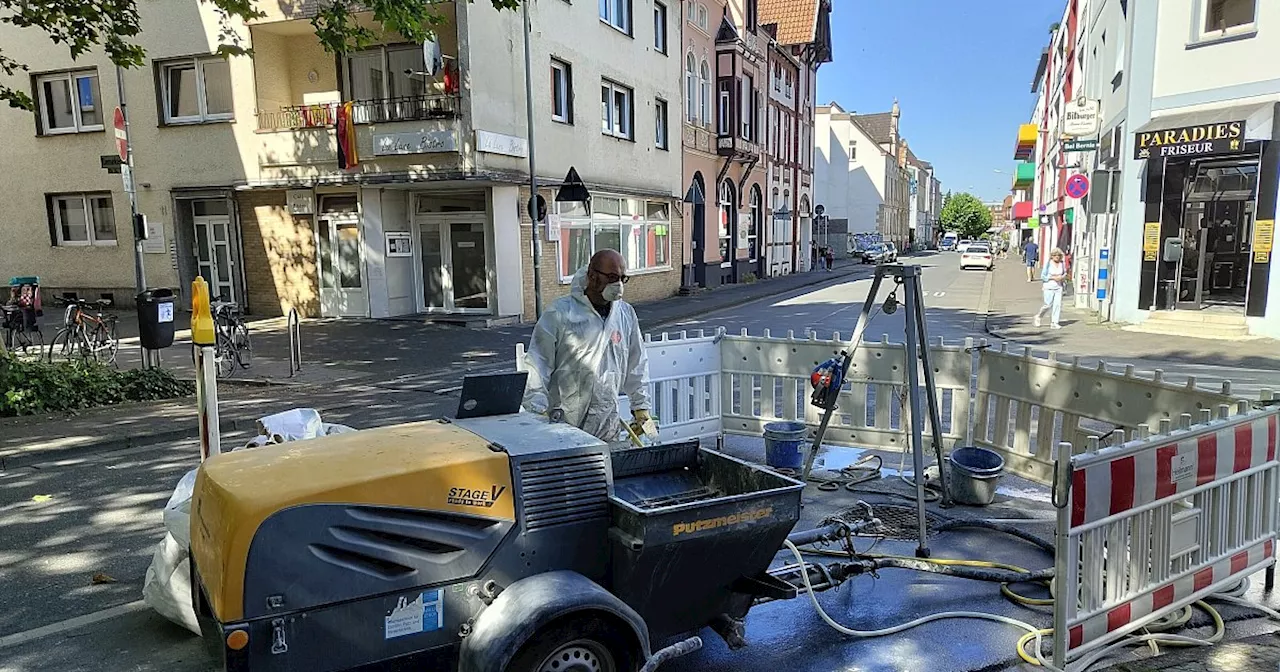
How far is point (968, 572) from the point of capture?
432 centimetres

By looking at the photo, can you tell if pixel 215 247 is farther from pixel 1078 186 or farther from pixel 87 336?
pixel 1078 186

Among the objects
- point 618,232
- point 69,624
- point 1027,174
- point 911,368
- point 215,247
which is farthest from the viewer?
point 1027,174

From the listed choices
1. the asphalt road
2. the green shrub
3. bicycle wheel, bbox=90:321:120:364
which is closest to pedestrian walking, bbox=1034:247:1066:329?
the asphalt road

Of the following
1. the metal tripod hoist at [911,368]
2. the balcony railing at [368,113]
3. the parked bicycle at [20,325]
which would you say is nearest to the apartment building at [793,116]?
the balcony railing at [368,113]

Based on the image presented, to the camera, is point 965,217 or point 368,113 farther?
point 965,217

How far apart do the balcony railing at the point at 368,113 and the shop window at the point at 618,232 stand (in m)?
4.06

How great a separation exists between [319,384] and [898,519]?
823 cm

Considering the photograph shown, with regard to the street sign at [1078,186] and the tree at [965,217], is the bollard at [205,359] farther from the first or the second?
the tree at [965,217]

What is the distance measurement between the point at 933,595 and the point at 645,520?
230 centimetres

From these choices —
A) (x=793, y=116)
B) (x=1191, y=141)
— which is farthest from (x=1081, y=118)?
(x=793, y=116)

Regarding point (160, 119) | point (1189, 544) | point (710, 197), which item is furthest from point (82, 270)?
point (1189, 544)

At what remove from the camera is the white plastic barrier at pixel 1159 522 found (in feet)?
10.8

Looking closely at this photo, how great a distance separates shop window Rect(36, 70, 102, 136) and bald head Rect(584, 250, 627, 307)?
2067 cm

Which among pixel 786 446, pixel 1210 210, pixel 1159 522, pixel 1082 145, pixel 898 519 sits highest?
pixel 1082 145
